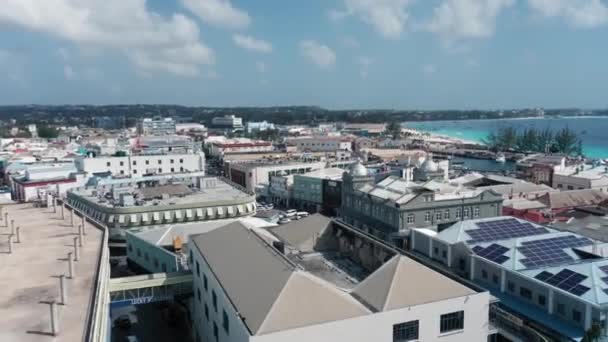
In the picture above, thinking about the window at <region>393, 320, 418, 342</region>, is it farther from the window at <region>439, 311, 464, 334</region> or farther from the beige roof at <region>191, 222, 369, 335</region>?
the beige roof at <region>191, 222, 369, 335</region>

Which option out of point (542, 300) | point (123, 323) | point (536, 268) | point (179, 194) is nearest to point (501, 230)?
point (536, 268)

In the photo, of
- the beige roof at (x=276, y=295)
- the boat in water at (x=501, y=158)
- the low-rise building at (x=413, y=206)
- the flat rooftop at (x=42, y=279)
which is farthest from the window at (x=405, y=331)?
the boat in water at (x=501, y=158)

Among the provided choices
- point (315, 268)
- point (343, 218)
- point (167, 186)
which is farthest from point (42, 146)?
point (315, 268)

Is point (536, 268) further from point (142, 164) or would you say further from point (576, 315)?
point (142, 164)

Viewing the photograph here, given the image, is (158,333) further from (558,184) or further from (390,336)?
(558,184)

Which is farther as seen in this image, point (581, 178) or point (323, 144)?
point (323, 144)

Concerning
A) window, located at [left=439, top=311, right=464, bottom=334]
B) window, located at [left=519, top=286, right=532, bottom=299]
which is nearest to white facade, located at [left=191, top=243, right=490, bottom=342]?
window, located at [left=439, top=311, right=464, bottom=334]

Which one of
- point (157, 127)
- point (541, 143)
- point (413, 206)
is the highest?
point (157, 127)
